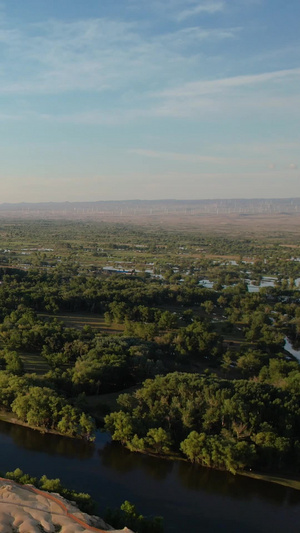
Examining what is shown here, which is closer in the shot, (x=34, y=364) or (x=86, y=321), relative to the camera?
(x=34, y=364)

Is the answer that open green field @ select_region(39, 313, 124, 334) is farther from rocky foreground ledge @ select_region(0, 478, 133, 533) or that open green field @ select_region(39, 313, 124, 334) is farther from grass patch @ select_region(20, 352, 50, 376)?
rocky foreground ledge @ select_region(0, 478, 133, 533)

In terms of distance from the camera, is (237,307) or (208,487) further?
(237,307)

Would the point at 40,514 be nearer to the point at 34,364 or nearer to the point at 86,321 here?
the point at 34,364

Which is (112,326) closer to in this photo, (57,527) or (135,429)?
(135,429)

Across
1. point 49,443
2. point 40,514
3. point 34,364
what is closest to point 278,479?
point 49,443

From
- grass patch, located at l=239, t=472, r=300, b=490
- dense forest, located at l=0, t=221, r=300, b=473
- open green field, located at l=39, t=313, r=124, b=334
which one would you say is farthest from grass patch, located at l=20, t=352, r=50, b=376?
grass patch, located at l=239, t=472, r=300, b=490

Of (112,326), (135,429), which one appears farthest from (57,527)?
(112,326)

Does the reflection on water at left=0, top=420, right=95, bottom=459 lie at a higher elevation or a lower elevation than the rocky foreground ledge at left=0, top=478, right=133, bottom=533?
lower
